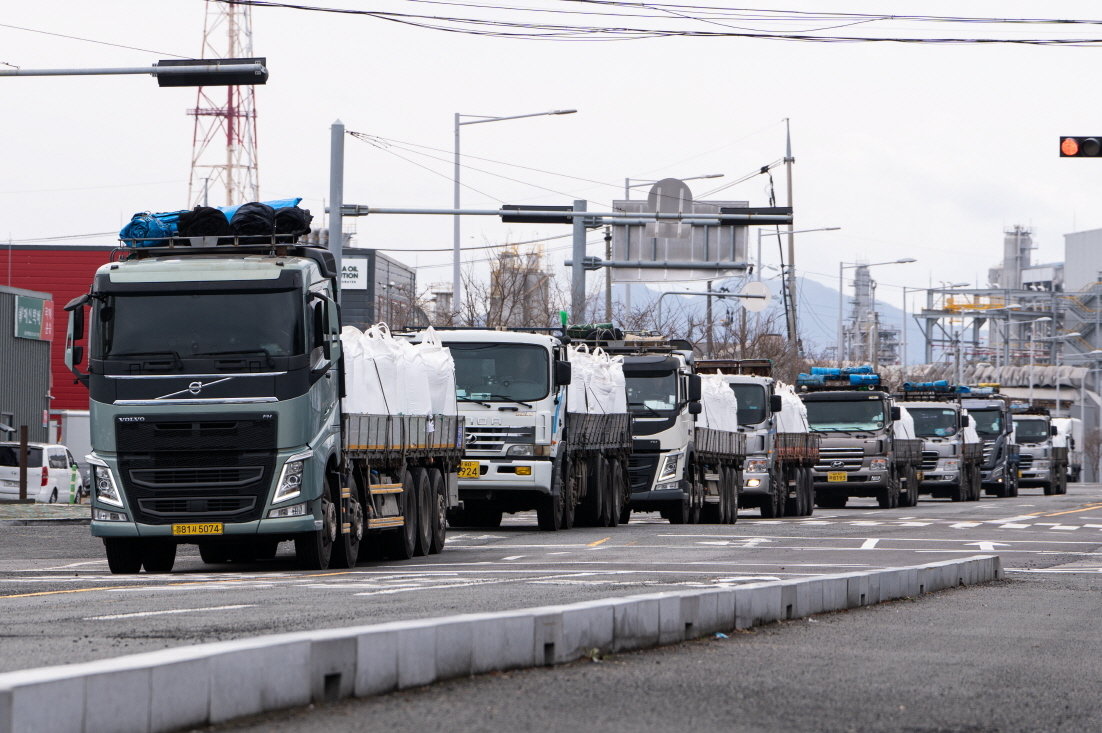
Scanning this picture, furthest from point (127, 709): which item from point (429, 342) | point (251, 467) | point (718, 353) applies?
point (718, 353)

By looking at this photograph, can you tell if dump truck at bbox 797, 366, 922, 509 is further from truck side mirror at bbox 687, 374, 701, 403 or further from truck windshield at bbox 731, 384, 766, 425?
truck side mirror at bbox 687, 374, 701, 403

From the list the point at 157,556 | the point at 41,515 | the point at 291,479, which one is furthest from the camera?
the point at 41,515

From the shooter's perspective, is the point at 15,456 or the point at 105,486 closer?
the point at 105,486

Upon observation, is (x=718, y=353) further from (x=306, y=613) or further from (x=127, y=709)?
(x=127, y=709)

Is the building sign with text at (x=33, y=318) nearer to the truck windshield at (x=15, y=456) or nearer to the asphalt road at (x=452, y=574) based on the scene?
the truck windshield at (x=15, y=456)

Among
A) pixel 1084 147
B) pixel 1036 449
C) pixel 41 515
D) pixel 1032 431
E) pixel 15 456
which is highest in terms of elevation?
pixel 1084 147

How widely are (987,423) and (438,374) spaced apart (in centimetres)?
4071

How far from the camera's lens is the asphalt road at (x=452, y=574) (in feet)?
36.1

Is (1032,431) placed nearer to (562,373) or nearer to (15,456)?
(15,456)

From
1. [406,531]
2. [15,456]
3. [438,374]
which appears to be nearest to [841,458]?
[15,456]

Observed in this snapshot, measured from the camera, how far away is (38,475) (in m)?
43.7

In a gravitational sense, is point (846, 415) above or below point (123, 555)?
above

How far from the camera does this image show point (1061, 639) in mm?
12375

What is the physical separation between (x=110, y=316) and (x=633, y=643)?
30.7 feet
